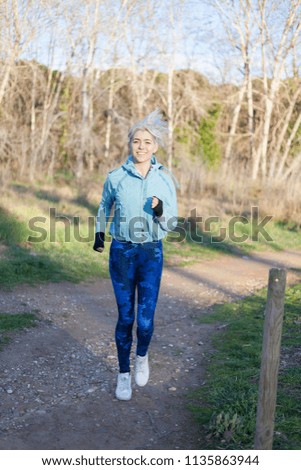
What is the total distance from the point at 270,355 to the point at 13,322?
147 inches

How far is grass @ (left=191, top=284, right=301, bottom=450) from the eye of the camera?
3.56 m

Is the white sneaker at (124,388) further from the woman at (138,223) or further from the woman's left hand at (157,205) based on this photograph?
the woman's left hand at (157,205)

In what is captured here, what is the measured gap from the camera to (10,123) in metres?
20.6

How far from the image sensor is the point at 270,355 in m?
2.97

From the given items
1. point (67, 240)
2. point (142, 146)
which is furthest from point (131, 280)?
point (67, 240)

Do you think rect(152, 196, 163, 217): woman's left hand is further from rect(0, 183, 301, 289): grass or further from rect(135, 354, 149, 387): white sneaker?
rect(0, 183, 301, 289): grass

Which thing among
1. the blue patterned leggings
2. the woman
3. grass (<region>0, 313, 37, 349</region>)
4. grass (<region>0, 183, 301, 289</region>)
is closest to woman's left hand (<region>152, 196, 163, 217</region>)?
the woman

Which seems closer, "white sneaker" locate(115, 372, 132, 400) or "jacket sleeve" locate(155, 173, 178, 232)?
"jacket sleeve" locate(155, 173, 178, 232)

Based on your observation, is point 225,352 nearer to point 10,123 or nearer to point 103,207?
point 103,207

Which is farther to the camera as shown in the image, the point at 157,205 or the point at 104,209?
the point at 104,209

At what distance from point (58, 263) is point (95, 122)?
50.6ft

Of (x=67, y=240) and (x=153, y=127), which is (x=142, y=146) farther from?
(x=67, y=240)

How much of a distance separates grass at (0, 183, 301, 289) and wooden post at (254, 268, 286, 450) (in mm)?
5135

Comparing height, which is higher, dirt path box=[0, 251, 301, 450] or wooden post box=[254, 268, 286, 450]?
wooden post box=[254, 268, 286, 450]
